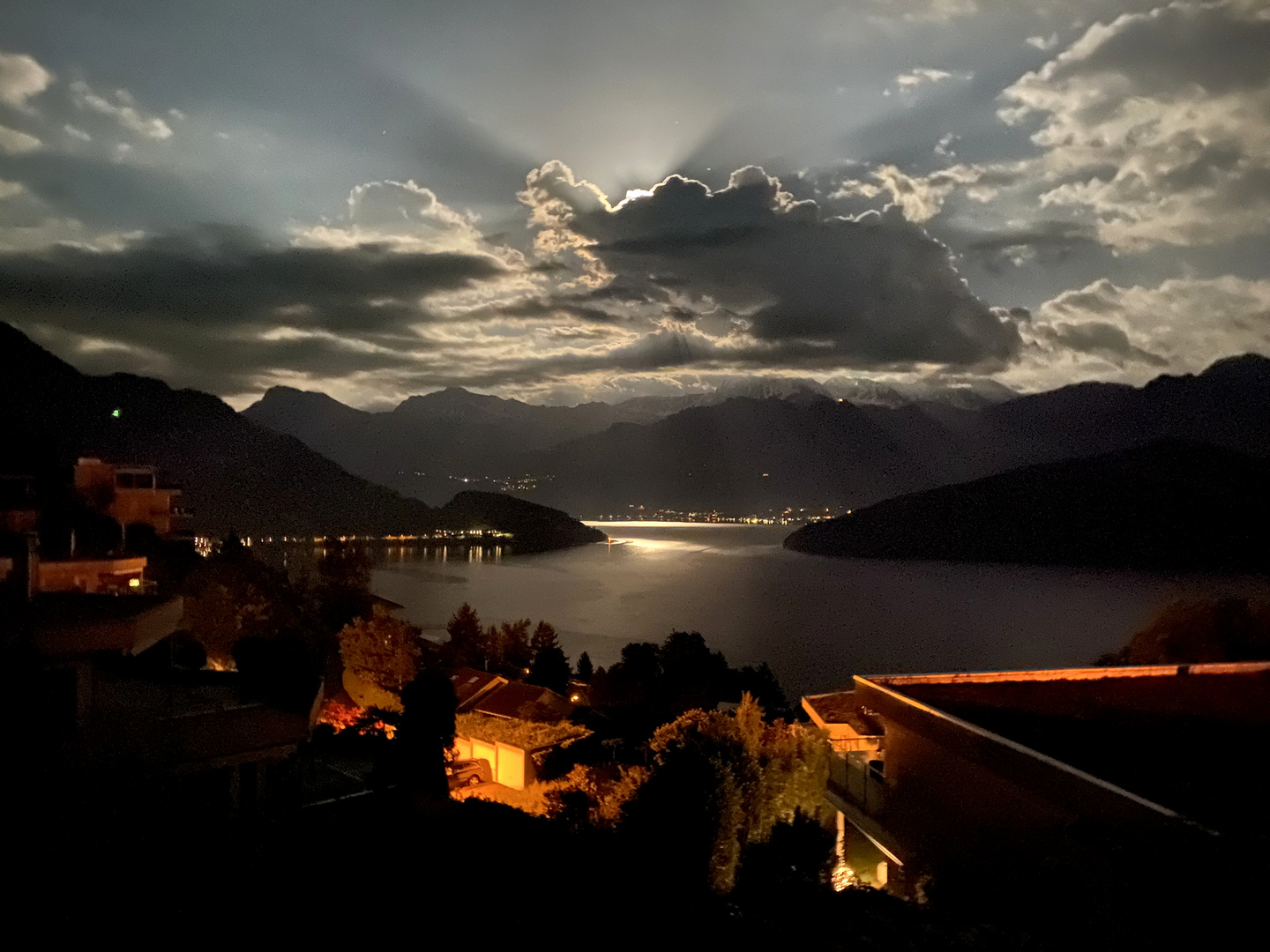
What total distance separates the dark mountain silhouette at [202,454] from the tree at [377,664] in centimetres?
729

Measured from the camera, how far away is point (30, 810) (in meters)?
3.91

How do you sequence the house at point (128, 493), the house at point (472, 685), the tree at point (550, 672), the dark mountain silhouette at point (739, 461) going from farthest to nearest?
the dark mountain silhouette at point (739, 461)
the tree at point (550, 672)
the house at point (128, 493)
the house at point (472, 685)

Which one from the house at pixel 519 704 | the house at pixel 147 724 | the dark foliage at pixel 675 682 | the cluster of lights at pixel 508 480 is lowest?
the dark foliage at pixel 675 682

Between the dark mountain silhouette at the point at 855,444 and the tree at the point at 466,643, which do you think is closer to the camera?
the tree at the point at 466,643

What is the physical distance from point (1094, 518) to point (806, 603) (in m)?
42.1

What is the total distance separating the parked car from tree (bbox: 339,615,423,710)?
164 inches

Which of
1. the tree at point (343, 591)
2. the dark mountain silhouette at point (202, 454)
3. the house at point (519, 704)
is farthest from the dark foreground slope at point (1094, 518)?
the house at point (519, 704)

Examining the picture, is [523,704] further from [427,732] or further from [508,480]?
[508,480]

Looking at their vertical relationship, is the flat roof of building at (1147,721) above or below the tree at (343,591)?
above

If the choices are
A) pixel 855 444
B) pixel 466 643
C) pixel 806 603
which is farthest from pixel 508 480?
pixel 466 643

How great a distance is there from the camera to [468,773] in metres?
12.4

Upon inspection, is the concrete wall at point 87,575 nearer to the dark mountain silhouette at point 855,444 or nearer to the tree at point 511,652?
the tree at point 511,652

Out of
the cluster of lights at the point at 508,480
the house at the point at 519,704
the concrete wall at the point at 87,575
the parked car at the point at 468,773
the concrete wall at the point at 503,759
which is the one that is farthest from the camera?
the cluster of lights at the point at 508,480

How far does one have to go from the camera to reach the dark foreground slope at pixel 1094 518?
70.4m
